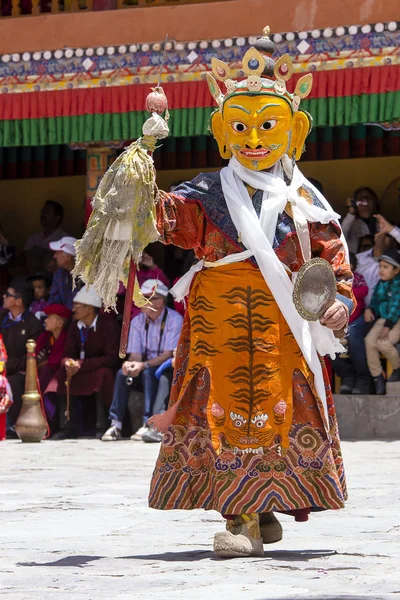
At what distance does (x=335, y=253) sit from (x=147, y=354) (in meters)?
5.85

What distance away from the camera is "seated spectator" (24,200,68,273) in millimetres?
13227

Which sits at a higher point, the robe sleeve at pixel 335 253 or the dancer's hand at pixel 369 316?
the dancer's hand at pixel 369 316

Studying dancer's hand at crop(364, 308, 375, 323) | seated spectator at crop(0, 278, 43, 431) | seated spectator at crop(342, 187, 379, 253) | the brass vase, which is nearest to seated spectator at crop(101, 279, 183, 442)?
the brass vase

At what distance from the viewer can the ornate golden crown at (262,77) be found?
5.56 m

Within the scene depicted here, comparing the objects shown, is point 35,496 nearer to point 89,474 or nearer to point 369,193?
point 89,474

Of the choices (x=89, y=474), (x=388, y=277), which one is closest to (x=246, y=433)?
(x=89, y=474)

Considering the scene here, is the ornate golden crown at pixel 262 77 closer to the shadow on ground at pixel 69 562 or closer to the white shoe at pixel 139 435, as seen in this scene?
the shadow on ground at pixel 69 562

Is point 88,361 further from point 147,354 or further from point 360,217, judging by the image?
point 360,217

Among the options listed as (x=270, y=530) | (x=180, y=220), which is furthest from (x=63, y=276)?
(x=270, y=530)

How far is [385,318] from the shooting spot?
10.8 m

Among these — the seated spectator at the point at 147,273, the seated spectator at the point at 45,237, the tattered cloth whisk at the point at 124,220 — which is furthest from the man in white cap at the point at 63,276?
the tattered cloth whisk at the point at 124,220

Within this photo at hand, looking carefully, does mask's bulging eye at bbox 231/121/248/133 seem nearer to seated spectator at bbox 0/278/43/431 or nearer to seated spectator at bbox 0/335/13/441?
seated spectator at bbox 0/335/13/441

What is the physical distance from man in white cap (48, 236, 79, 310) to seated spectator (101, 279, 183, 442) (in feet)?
3.45

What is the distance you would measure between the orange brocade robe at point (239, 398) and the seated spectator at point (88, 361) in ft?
19.4
